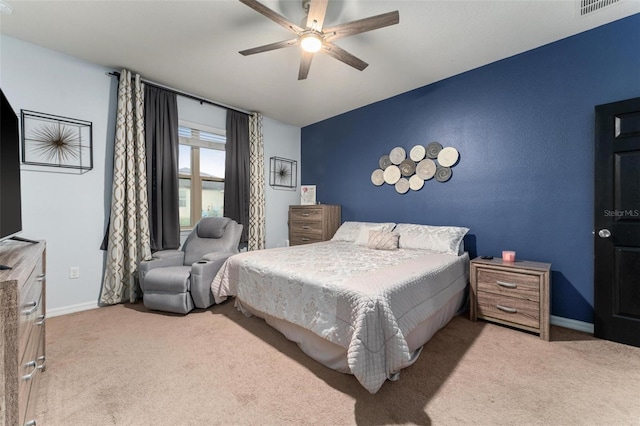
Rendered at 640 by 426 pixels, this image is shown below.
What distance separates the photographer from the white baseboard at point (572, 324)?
233cm

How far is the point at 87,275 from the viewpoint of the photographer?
2.86 meters

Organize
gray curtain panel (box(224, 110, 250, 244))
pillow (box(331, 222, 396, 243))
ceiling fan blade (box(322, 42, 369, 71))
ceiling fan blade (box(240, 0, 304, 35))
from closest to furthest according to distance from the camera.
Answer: ceiling fan blade (box(240, 0, 304, 35)) → ceiling fan blade (box(322, 42, 369, 71)) → pillow (box(331, 222, 396, 243)) → gray curtain panel (box(224, 110, 250, 244))

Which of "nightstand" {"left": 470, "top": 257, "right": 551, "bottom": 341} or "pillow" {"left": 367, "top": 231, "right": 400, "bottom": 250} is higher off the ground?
"pillow" {"left": 367, "top": 231, "right": 400, "bottom": 250}

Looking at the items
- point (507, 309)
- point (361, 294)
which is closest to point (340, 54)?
point (361, 294)

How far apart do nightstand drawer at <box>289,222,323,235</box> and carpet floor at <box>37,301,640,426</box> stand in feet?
6.94

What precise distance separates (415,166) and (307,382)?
2.86 m

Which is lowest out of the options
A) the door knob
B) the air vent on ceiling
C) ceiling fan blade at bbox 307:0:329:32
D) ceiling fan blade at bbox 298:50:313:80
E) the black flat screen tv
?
the door knob

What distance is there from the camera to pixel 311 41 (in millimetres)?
2035

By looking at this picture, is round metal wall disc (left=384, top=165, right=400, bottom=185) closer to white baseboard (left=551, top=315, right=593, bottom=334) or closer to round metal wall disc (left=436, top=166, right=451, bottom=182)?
round metal wall disc (left=436, top=166, right=451, bottom=182)

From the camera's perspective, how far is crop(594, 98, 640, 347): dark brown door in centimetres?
207

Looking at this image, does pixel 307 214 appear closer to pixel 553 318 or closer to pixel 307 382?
pixel 307 382

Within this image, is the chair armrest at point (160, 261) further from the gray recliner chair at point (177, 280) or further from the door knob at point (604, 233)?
the door knob at point (604, 233)

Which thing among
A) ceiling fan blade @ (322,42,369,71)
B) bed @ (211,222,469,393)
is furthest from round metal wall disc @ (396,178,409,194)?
ceiling fan blade @ (322,42,369,71)

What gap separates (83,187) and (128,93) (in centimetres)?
116
